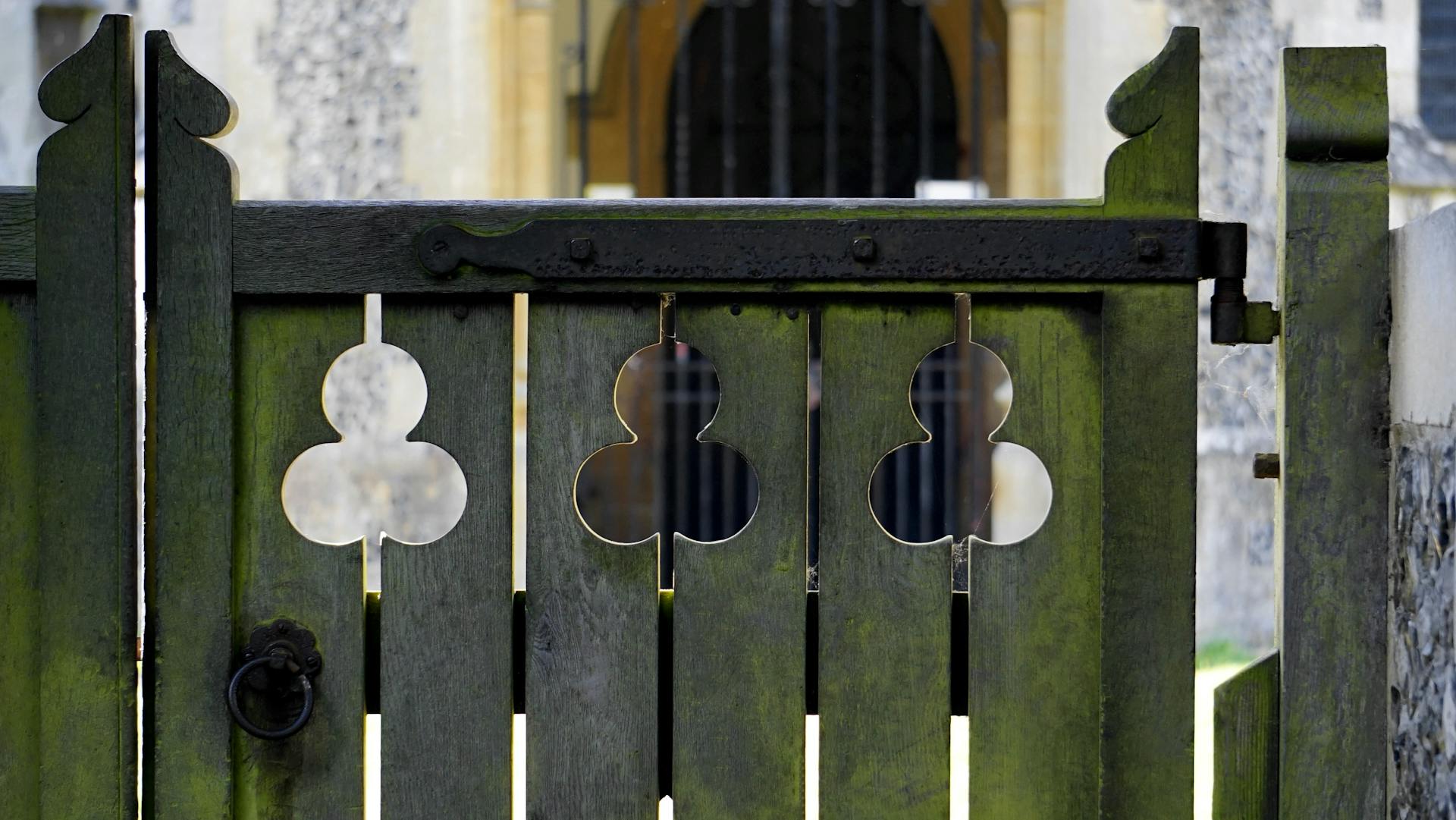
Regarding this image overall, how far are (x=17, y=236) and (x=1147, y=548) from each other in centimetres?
102

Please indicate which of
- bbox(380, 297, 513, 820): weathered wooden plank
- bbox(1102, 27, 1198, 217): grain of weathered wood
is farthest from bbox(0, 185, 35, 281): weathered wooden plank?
bbox(1102, 27, 1198, 217): grain of weathered wood

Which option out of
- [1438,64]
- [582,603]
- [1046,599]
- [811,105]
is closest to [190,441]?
[582,603]

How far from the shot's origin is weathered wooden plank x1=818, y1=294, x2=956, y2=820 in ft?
4.20

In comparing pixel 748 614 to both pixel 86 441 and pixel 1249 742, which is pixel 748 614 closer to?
pixel 1249 742

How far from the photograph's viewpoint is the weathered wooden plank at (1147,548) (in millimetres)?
1256

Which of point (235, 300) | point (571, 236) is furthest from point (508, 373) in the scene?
point (235, 300)

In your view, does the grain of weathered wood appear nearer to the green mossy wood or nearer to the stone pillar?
the green mossy wood

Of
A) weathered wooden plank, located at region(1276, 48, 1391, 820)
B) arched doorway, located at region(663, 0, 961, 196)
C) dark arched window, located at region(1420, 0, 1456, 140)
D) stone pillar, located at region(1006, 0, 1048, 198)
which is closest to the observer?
weathered wooden plank, located at region(1276, 48, 1391, 820)

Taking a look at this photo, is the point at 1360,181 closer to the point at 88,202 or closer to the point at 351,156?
the point at 88,202

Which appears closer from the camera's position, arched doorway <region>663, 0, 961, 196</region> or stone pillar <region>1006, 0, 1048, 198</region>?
stone pillar <region>1006, 0, 1048, 198</region>

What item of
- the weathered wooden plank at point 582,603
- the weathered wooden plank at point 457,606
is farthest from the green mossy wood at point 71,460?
the weathered wooden plank at point 582,603

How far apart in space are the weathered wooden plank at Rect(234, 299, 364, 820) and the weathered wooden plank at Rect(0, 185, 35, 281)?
189 millimetres

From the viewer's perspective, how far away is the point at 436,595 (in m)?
1.30

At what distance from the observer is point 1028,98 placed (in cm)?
543
